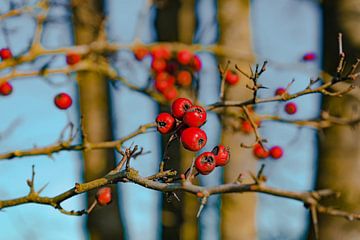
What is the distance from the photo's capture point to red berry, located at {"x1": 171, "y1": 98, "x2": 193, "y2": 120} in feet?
6.08

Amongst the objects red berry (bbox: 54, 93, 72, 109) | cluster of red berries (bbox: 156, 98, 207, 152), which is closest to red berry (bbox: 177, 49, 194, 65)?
red berry (bbox: 54, 93, 72, 109)

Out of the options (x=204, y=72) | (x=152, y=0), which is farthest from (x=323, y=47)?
(x=152, y=0)

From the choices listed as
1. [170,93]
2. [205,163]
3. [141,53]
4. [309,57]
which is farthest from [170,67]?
[205,163]

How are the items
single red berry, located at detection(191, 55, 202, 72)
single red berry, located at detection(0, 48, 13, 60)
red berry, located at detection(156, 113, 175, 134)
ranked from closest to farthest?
red berry, located at detection(156, 113, 175, 134)
single red berry, located at detection(0, 48, 13, 60)
single red berry, located at detection(191, 55, 202, 72)

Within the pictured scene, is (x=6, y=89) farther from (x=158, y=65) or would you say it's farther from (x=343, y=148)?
(x=343, y=148)

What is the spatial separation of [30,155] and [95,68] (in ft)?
4.50

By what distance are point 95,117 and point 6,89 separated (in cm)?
149

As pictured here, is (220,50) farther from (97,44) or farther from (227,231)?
(227,231)

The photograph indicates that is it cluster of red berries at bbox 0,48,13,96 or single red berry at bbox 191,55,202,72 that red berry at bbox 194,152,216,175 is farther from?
single red berry at bbox 191,55,202,72

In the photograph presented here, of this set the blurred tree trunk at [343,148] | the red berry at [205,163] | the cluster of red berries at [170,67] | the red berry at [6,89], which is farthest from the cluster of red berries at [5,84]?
the blurred tree trunk at [343,148]

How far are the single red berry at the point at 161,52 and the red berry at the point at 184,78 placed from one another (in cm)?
20

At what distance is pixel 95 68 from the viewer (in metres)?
3.93

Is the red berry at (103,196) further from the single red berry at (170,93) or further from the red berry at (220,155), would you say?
the single red berry at (170,93)

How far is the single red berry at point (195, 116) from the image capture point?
5.61 ft
